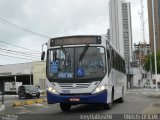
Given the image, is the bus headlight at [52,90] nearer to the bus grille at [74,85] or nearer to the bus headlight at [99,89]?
the bus grille at [74,85]

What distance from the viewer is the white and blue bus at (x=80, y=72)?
16438 millimetres

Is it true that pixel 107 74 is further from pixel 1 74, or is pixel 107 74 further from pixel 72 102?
pixel 1 74

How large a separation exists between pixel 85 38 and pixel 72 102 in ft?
9.75

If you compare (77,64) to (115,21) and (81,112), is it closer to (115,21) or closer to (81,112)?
(81,112)

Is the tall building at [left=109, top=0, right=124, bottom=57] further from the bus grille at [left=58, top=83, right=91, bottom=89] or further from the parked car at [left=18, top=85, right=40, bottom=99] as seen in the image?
the bus grille at [left=58, top=83, right=91, bottom=89]

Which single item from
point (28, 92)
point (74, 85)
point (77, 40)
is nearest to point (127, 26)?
point (28, 92)

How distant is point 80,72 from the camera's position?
649 inches

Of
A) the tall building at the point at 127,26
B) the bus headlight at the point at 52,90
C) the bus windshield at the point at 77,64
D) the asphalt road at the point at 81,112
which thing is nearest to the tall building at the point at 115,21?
the tall building at the point at 127,26

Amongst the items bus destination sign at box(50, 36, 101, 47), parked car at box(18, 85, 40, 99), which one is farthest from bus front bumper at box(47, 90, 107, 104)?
parked car at box(18, 85, 40, 99)

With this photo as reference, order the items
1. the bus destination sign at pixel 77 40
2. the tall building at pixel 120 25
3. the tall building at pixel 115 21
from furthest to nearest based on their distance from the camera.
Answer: the tall building at pixel 115 21, the tall building at pixel 120 25, the bus destination sign at pixel 77 40

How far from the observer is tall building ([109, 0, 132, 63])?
6431 centimetres

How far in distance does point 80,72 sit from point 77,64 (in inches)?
15.6

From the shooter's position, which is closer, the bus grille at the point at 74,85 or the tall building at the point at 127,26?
the bus grille at the point at 74,85

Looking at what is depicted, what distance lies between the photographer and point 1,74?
86.2 m
